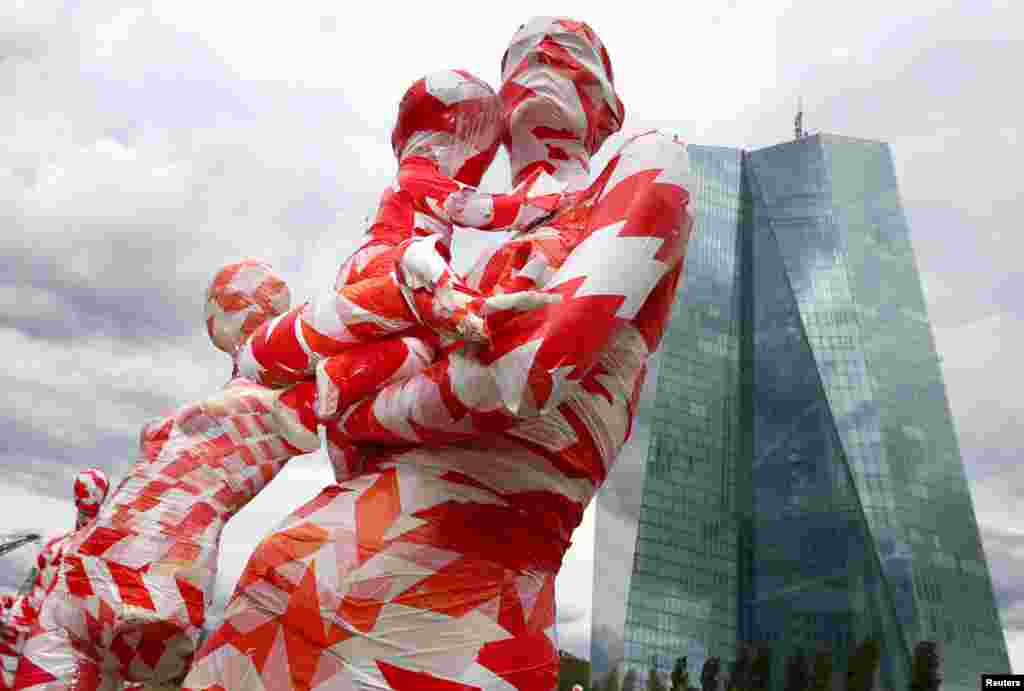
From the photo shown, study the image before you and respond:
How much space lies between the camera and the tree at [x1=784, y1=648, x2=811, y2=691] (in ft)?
80.9

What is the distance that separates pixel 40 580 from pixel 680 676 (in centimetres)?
2494

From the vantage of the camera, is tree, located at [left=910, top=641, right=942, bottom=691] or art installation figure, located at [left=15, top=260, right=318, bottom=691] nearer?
art installation figure, located at [left=15, top=260, right=318, bottom=691]

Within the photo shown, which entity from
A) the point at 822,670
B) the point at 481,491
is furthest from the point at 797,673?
the point at 481,491

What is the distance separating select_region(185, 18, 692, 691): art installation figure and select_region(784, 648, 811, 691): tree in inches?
1030

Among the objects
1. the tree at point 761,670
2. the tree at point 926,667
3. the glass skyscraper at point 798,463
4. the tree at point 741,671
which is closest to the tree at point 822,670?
the glass skyscraper at point 798,463

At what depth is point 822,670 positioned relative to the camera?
2448cm

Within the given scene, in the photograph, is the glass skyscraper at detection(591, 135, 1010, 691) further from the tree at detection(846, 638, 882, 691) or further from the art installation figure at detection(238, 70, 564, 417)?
the art installation figure at detection(238, 70, 564, 417)

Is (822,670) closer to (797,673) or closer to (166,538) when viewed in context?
(797,673)

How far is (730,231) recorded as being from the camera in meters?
30.2

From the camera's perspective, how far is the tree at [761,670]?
84.2ft

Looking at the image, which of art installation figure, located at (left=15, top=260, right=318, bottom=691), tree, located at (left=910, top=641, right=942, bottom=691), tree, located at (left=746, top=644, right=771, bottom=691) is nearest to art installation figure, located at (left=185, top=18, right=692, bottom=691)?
art installation figure, located at (left=15, top=260, right=318, bottom=691)

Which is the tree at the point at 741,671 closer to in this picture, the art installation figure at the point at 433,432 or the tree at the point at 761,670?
the tree at the point at 761,670

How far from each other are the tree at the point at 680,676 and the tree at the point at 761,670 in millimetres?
1950

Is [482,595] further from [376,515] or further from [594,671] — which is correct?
[594,671]
